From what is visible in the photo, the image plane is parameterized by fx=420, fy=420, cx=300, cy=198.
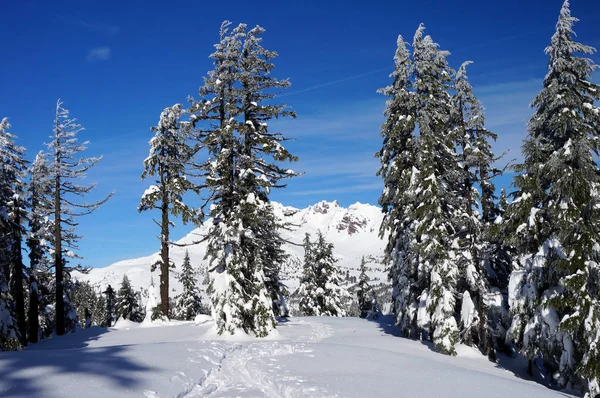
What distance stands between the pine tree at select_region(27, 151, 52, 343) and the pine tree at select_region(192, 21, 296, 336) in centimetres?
1075

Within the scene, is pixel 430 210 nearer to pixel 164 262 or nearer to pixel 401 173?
pixel 401 173

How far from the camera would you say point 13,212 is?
931 inches

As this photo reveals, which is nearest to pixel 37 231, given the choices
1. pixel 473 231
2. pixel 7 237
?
pixel 7 237

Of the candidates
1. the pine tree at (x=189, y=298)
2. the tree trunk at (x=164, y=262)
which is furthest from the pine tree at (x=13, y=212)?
the pine tree at (x=189, y=298)

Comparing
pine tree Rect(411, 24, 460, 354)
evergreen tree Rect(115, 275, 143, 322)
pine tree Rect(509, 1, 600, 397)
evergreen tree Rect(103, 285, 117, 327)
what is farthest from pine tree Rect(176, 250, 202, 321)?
pine tree Rect(509, 1, 600, 397)

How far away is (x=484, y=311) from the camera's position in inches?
738

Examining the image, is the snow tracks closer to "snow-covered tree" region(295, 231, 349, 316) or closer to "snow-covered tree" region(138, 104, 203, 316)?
"snow-covered tree" region(138, 104, 203, 316)

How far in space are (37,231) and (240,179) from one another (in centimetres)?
1640

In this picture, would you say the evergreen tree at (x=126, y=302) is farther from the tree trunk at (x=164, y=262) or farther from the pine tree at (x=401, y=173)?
the pine tree at (x=401, y=173)

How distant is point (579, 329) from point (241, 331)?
12.6 metres

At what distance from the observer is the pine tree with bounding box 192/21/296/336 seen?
18625 mm

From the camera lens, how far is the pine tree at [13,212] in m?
19.8

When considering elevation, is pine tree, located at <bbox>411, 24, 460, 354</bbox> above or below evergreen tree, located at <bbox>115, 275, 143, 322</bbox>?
above

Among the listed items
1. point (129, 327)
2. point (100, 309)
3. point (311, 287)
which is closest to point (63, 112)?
point (129, 327)
